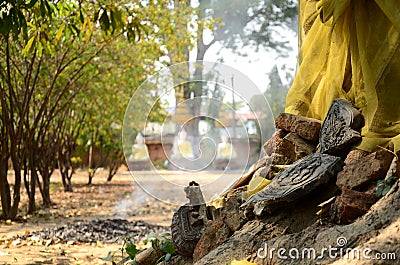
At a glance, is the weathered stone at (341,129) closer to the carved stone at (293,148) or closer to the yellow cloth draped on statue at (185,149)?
the carved stone at (293,148)

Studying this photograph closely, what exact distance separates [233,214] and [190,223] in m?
0.38

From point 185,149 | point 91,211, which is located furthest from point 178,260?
point 91,211

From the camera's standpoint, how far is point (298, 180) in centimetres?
322

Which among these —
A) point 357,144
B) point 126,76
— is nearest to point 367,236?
point 357,144

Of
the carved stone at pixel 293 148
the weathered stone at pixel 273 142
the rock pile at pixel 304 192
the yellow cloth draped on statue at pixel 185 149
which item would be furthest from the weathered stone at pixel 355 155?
the yellow cloth draped on statue at pixel 185 149

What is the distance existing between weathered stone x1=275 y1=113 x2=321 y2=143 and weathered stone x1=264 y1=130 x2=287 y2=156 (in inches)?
1.9

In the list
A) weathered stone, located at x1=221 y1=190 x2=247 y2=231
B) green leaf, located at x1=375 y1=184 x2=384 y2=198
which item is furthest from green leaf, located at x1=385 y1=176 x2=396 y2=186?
weathered stone, located at x1=221 y1=190 x2=247 y2=231

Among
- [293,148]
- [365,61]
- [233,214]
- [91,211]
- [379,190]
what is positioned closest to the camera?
[379,190]

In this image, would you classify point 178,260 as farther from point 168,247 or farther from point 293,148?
point 293,148

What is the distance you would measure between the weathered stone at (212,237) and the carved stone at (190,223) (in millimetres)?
99

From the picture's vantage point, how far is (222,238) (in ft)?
11.5

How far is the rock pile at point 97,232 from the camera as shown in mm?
6289

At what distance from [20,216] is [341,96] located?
5632 mm

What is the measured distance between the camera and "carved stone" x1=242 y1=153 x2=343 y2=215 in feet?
10.4
